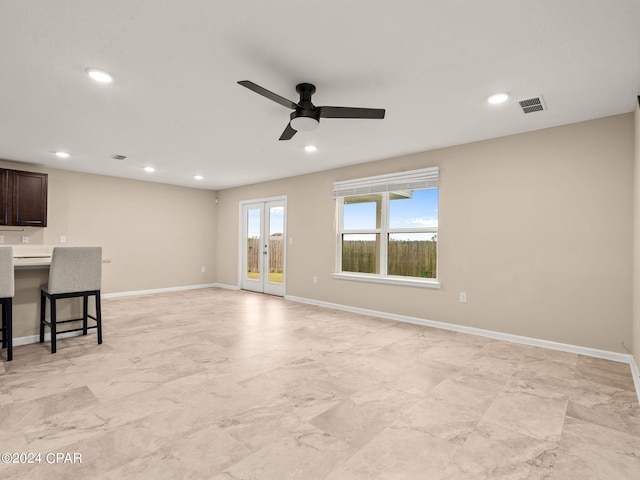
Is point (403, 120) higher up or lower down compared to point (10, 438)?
higher up

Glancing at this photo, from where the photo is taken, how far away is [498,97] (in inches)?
116

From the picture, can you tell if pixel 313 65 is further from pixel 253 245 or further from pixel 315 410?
pixel 253 245

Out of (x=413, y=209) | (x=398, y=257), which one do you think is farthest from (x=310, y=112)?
(x=398, y=257)

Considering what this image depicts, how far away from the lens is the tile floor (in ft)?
5.52

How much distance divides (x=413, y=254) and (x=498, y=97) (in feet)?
8.16

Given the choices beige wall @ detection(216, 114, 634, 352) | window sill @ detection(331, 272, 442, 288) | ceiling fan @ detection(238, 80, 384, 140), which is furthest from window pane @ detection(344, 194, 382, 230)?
ceiling fan @ detection(238, 80, 384, 140)

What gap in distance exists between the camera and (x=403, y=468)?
1.66 metres

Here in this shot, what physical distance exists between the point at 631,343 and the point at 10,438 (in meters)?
4.83

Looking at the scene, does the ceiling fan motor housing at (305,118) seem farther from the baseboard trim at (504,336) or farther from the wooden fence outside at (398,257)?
the baseboard trim at (504,336)

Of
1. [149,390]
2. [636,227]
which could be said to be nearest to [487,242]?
[636,227]

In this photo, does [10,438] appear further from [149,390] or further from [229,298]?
[229,298]

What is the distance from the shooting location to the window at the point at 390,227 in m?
4.75

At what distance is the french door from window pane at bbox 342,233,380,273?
4.90ft

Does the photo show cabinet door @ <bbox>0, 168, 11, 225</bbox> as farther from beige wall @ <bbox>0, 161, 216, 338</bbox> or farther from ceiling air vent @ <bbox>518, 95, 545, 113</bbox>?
ceiling air vent @ <bbox>518, 95, 545, 113</bbox>
